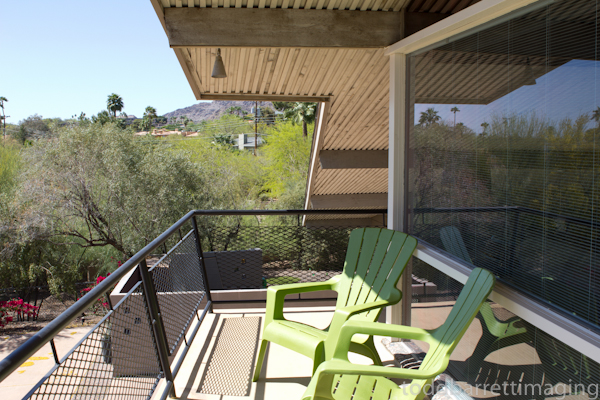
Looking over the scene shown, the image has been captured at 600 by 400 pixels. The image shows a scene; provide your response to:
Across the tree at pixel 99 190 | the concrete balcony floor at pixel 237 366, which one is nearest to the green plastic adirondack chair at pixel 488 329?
the concrete balcony floor at pixel 237 366

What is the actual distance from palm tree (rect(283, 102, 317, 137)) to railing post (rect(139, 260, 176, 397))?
21.3 meters

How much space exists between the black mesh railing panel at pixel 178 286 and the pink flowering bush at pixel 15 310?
11.5m

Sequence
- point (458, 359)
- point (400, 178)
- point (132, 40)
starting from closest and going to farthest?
point (458, 359) < point (400, 178) < point (132, 40)

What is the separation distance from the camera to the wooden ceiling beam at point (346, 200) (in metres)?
8.69

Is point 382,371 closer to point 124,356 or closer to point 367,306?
point 367,306

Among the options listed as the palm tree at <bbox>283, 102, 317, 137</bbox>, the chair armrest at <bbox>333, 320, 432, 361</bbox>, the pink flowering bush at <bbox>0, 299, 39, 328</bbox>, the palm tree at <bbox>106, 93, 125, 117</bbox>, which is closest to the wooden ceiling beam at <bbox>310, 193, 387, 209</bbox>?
the chair armrest at <bbox>333, 320, 432, 361</bbox>

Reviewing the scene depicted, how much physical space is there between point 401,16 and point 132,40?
65.6 meters

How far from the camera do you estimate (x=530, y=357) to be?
1.50 metres

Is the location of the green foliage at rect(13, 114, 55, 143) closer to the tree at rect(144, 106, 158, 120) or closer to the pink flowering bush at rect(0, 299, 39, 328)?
the tree at rect(144, 106, 158, 120)

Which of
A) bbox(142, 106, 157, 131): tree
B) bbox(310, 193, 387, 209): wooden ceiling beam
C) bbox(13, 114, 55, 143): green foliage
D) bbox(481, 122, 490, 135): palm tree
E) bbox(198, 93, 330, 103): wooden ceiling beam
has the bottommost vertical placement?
bbox(310, 193, 387, 209): wooden ceiling beam

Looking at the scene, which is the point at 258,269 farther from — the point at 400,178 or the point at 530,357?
the point at 530,357

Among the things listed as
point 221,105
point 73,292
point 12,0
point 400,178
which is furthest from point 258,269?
point 221,105

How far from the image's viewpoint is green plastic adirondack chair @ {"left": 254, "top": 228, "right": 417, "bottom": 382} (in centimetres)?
204

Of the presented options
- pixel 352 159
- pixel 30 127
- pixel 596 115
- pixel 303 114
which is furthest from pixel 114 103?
pixel 596 115
